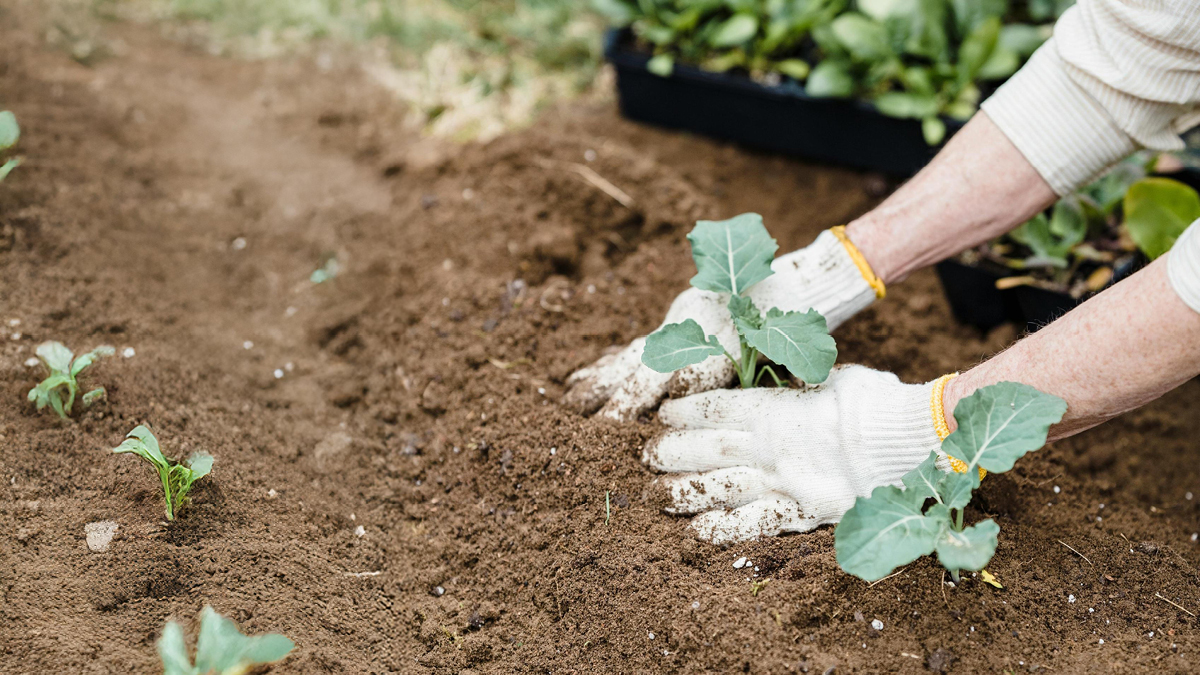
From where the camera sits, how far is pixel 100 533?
158cm

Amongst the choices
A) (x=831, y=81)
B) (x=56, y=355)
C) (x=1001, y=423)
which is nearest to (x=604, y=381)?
(x=1001, y=423)

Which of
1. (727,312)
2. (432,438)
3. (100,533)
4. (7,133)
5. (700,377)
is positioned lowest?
(432,438)

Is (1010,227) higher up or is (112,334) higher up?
(1010,227)

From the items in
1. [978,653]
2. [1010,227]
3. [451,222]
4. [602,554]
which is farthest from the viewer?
[451,222]

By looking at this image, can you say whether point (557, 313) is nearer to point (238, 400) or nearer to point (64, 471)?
point (238, 400)

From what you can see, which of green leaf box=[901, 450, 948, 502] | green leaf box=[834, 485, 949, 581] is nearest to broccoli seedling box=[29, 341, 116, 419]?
green leaf box=[834, 485, 949, 581]

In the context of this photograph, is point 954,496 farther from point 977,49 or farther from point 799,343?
point 977,49

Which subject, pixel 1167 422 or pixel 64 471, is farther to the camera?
pixel 1167 422

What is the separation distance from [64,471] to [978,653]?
197cm

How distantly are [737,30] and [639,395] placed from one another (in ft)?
5.21

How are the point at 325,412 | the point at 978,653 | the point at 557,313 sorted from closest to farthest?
1. the point at 978,653
2. the point at 325,412
3. the point at 557,313

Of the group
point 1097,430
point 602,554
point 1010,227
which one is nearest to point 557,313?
point 602,554

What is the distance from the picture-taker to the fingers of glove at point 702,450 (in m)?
1.73

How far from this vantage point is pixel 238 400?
1993mm
